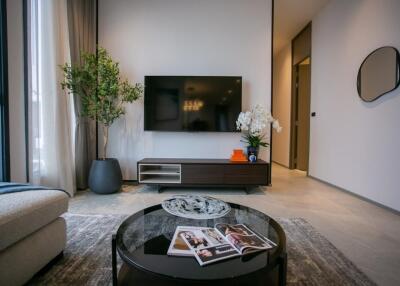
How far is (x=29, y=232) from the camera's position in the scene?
1.13m

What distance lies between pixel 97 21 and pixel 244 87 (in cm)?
245

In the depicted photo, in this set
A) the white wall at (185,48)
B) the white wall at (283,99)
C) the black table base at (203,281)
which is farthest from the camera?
the white wall at (283,99)

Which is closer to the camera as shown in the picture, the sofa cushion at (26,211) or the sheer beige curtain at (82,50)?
the sofa cushion at (26,211)

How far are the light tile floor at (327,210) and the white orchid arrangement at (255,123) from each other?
723 mm

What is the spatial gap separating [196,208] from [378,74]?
265 cm

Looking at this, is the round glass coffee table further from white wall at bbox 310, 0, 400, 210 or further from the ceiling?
the ceiling

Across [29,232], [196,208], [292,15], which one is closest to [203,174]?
[196,208]

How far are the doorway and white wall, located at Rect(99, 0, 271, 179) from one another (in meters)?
1.71

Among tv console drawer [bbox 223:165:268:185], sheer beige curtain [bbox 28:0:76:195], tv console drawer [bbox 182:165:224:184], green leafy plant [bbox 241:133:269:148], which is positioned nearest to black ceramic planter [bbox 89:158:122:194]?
sheer beige curtain [bbox 28:0:76:195]

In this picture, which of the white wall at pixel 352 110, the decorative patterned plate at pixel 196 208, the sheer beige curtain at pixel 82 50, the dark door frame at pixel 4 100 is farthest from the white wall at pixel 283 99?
the dark door frame at pixel 4 100

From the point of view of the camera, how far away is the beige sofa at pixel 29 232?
3.35ft

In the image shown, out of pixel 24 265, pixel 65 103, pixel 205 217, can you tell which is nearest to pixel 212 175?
pixel 205 217

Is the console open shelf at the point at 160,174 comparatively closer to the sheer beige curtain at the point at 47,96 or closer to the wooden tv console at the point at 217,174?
the wooden tv console at the point at 217,174

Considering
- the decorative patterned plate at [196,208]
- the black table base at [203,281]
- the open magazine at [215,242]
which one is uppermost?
the decorative patterned plate at [196,208]
